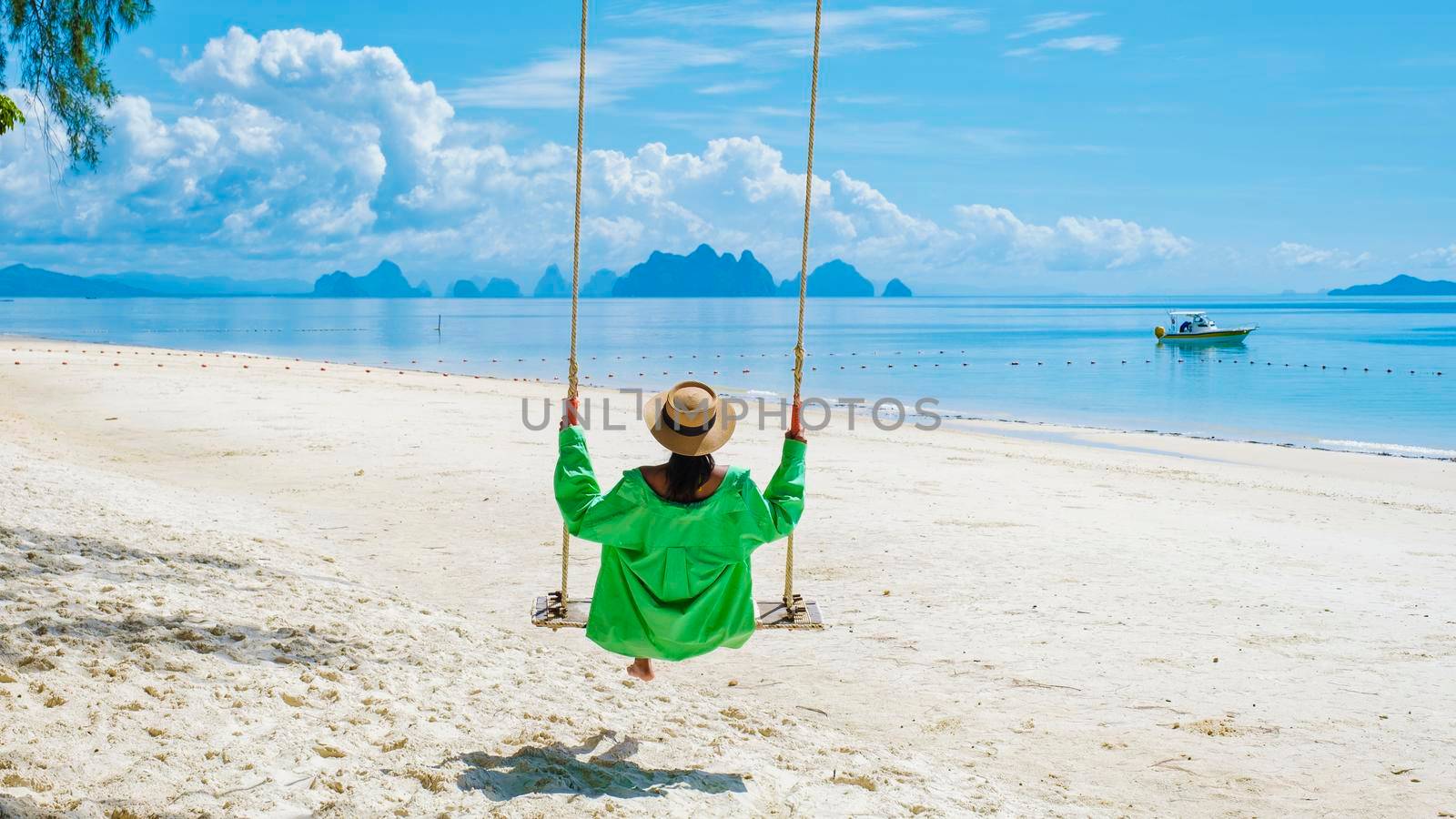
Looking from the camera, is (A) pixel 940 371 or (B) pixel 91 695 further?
(A) pixel 940 371

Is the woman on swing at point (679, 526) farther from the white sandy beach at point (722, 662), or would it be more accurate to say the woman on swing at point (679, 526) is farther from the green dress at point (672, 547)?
the white sandy beach at point (722, 662)

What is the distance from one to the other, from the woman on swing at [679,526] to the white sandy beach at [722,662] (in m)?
0.58

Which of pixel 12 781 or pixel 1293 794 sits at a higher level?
pixel 12 781

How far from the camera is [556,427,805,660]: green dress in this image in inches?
158

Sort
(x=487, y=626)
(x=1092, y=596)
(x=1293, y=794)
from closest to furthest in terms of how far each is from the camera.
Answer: (x=1293, y=794) < (x=487, y=626) < (x=1092, y=596)

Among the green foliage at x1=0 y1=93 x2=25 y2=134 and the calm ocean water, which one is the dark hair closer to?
the green foliage at x1=0 y1=93 x2=25 y2=134

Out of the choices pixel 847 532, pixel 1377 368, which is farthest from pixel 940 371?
pixel 847 532

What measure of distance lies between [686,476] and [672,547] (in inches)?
10.8

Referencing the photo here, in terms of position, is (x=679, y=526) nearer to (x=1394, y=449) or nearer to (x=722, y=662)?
(x=722, y=662)

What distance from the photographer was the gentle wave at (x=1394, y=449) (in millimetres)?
21797

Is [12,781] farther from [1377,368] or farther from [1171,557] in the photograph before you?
[1377,368]

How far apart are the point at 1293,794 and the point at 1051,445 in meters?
14.8

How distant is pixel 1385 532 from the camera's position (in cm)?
1059

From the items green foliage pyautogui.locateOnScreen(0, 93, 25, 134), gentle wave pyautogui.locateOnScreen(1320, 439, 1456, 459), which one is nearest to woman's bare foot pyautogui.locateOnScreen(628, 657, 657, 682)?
green foliage pyautogui.locateOnScreen(0, 93, 25, 134)
